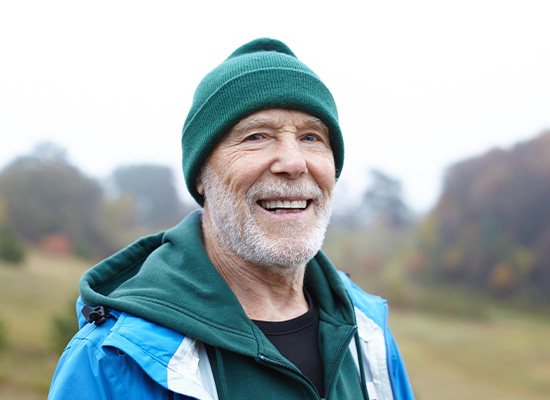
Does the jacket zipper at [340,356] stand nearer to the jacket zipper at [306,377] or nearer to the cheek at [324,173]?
the jacket zipper at [306,377]

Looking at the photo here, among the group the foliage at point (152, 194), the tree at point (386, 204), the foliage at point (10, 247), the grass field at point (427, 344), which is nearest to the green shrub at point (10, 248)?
the foliage at point (10, 247)

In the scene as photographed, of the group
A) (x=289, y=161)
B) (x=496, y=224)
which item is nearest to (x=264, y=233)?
(x=289, y=161)

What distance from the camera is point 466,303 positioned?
965 inches

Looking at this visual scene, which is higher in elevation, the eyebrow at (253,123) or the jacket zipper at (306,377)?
the eyebrow at (253,123)

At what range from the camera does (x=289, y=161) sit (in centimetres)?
271

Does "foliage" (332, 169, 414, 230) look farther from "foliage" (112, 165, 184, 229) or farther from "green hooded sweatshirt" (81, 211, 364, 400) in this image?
"green hooded sweatshirt" (81, 211, 364, 400)

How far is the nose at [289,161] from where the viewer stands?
2713mm

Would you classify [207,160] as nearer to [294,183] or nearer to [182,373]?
[294,183]

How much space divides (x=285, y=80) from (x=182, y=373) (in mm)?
1567

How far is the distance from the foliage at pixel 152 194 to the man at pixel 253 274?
2042 cm

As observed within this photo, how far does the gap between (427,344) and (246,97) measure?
1905 centimetres

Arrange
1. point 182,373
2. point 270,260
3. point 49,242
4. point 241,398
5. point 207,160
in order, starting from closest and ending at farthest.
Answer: point 182,373
point 241,398
point 270,260
point 207,160
point 49,242

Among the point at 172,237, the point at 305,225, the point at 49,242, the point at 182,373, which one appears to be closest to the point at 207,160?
the point at 172,237

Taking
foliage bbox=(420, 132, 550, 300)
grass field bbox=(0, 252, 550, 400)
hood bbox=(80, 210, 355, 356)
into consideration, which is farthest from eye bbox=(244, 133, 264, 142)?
foliage bbox=(420, 132, 550, 300)
